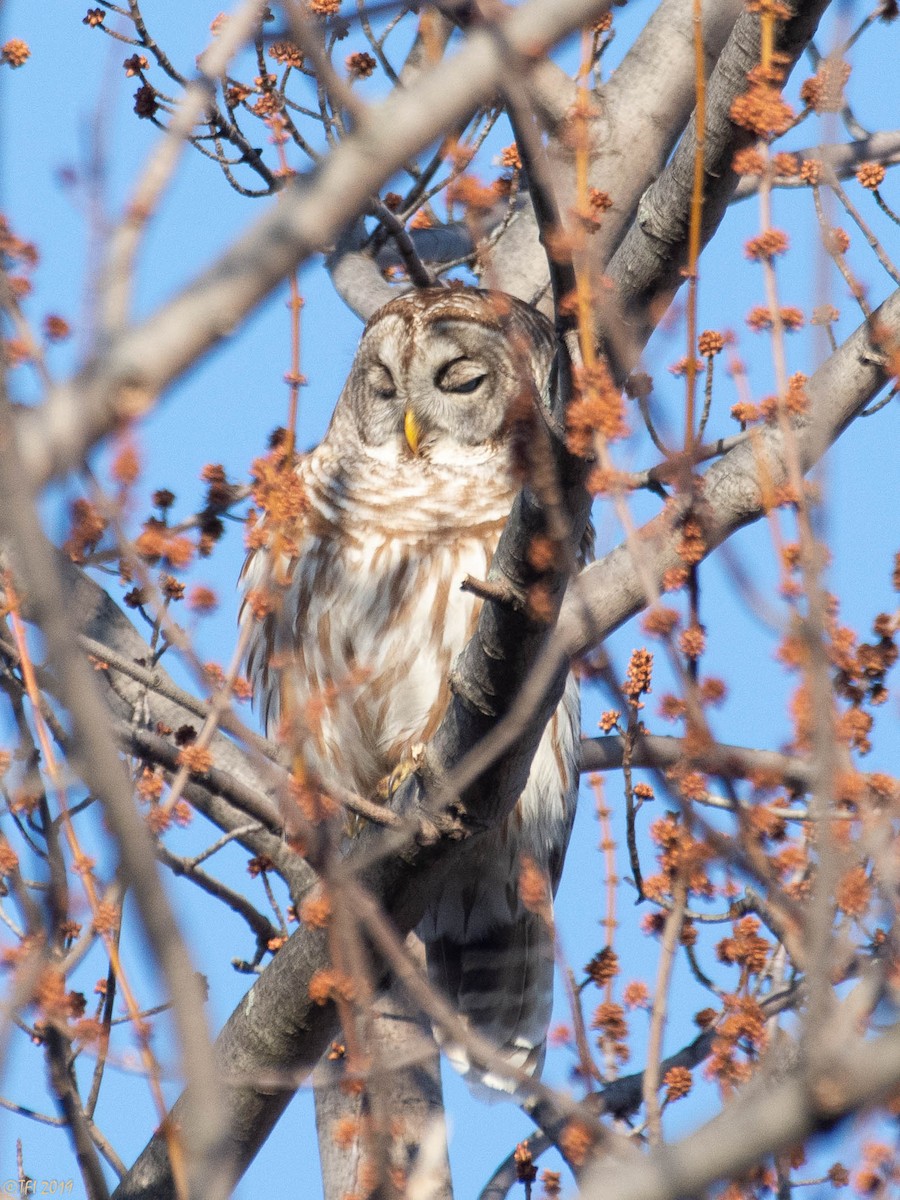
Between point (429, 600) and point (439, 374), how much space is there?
1074 mm

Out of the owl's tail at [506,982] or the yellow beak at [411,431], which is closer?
the owl's tail at [506,982]

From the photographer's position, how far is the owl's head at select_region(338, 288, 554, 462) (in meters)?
5.49

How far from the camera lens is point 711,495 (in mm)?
3562

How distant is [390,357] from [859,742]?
343 centimetres

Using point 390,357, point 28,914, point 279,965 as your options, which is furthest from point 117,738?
point 390,357

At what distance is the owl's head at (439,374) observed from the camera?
549 centimetres

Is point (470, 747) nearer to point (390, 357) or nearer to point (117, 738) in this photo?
point (117, 738)

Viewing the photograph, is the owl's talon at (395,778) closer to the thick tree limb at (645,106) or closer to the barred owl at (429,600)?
the barred owl at (429,600)

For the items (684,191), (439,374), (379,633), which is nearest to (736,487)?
(684,191)

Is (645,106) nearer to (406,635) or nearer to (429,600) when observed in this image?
(429,600)

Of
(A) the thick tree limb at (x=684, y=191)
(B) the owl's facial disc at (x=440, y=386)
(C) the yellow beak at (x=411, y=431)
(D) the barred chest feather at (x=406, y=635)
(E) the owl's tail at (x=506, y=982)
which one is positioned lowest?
(A) the thick tree limb at (x=684, y=191)

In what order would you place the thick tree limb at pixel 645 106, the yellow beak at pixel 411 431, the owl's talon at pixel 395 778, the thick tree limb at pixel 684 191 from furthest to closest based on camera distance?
the yellow beak at pixel 411 431, the thick tree limb at pixel 645 106, the owl's talon at pixel 395 778, the thick tree limb at pixel 684 191

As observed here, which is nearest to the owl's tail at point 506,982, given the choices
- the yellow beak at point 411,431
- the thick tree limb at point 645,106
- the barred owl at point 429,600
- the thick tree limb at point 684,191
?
the barred owl at point 429,600

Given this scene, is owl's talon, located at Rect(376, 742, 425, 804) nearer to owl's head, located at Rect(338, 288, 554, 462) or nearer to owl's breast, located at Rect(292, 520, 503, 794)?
owl's breast, located at Rect(292, 520, 503, 794)
